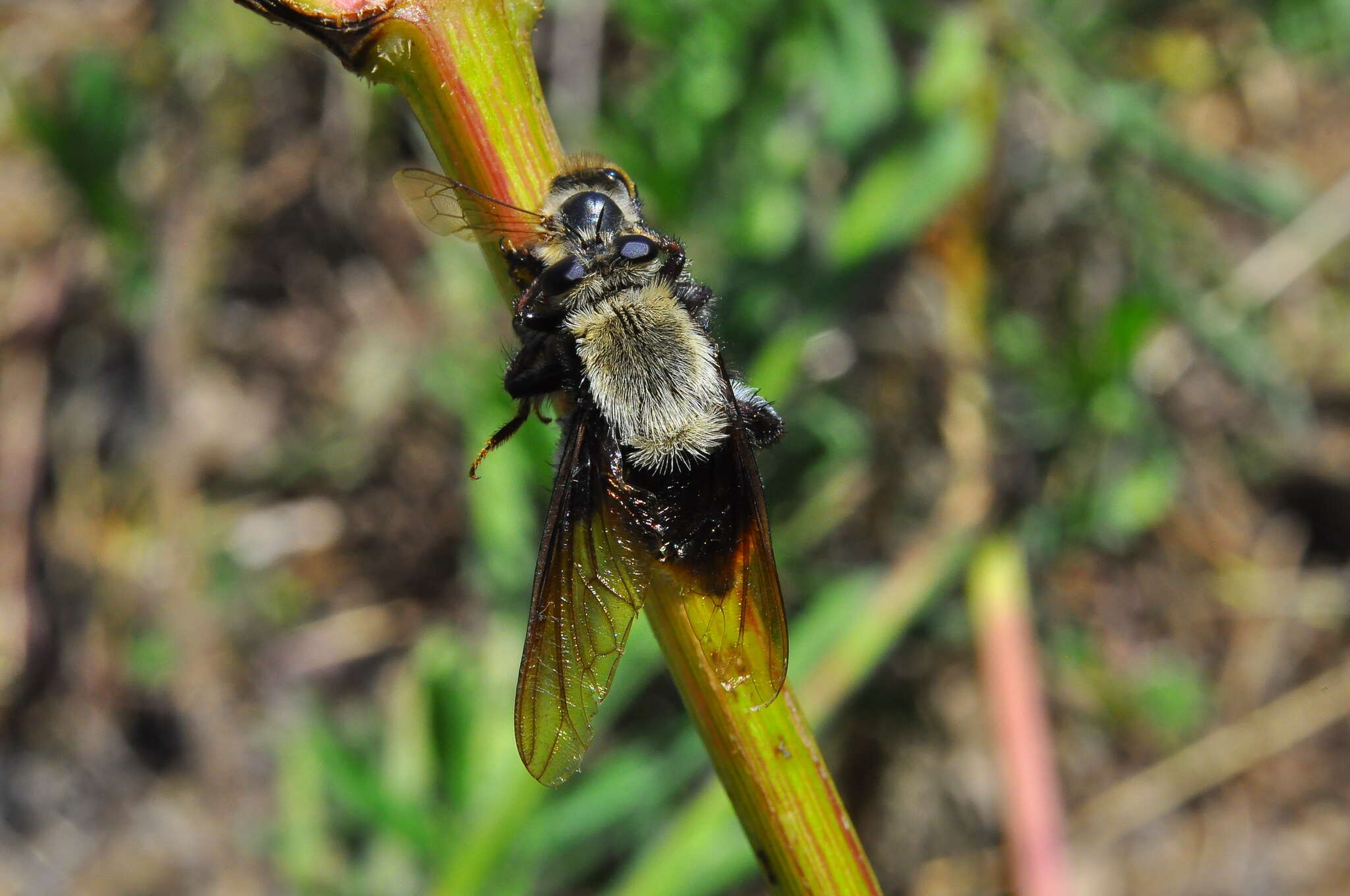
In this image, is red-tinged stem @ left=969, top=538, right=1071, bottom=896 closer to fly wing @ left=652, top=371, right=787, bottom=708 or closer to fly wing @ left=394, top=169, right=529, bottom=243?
fly wing @ left=652, top=371, right=787, bottom=708

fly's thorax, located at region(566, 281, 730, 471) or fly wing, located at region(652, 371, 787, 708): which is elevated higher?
fly's thorax, located at region(566, 281, 730, 471)

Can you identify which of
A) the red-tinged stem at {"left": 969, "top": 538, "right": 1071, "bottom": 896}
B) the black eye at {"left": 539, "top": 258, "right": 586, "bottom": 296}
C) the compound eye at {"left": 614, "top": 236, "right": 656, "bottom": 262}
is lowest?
the red-tinged stem at {"left": 969, "top": 538, "right": 1071, "bottom": 896}

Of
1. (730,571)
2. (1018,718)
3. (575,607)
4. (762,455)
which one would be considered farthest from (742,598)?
(1018,718)

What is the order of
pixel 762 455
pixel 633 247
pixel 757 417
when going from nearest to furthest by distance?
pixel 633 247
pixel 757 417
pixel 762 455

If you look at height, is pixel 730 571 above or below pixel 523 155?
below

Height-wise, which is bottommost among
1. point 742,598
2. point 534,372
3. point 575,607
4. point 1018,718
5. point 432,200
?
point 1018,718

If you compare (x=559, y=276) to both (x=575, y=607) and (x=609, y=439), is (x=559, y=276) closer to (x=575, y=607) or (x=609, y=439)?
(x=609, y=439)

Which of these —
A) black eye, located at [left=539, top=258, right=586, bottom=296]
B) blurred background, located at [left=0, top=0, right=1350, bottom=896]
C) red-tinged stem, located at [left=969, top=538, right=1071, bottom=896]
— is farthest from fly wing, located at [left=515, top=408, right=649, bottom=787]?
red-tinged stem, located at [left=969, top=538, right=1071, bottom=896]
